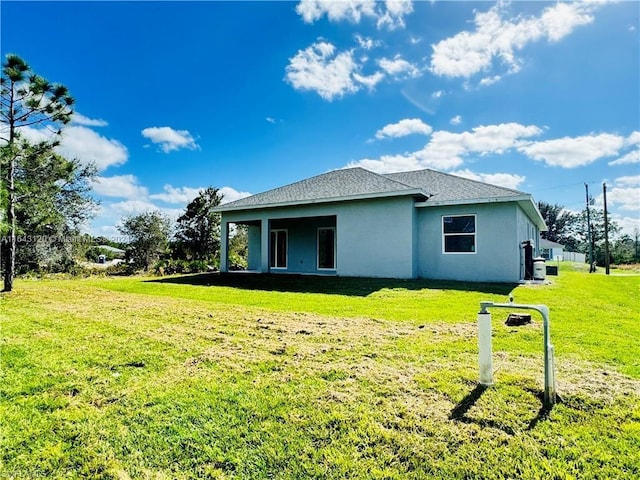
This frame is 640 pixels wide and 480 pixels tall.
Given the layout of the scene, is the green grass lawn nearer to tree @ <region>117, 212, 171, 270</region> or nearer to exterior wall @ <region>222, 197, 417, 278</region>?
exterior wall @ <region>222, 197, 417, 278</region>

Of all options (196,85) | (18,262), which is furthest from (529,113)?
(18,262)

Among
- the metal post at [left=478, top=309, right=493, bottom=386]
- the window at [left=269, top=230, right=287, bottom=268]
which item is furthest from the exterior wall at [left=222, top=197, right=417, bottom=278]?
the metal post at [left=478, top=309, right=493, bottom=386]

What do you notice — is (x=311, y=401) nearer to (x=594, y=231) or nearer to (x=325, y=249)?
(x=325, y=249)

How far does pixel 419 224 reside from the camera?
13641mm

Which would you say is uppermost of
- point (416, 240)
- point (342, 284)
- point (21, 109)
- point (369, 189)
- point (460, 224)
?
point (21, 109)

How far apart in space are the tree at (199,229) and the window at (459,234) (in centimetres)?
1698

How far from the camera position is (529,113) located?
15.9 m

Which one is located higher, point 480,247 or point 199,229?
point 199,229

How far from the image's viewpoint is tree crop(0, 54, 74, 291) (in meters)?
10.8

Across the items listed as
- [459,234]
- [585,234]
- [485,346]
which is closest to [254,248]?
[459,234]

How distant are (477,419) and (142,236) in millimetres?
21334

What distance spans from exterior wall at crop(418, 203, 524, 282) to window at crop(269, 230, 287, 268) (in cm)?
766

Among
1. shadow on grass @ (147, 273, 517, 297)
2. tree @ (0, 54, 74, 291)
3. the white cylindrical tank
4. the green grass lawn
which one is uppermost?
tree @ (0, 54, 74, 291)

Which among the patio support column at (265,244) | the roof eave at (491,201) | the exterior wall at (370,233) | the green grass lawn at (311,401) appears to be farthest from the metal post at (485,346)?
the patio support column at (265,244)
